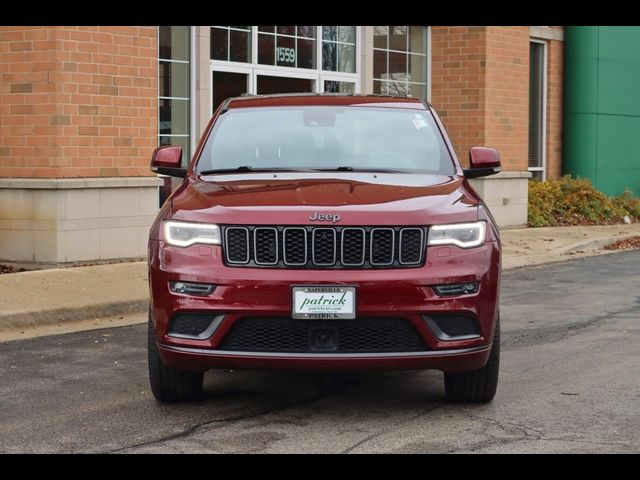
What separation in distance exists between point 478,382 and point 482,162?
1645 millimetres

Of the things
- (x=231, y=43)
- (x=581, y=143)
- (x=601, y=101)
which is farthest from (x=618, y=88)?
(x=231, y=43)

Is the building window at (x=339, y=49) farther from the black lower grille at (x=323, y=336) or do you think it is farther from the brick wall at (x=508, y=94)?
the black lower grille at (x=323, y=336)

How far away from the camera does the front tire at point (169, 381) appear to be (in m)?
6.87

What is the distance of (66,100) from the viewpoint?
13.3 metres

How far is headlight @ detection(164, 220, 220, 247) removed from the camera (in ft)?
21.3

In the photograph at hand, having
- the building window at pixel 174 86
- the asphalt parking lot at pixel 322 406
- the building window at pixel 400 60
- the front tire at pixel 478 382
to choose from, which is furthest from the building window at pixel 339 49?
the front tire at pixel 478 382

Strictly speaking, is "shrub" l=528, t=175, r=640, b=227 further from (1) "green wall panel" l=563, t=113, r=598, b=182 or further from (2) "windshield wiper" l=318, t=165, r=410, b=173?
(2) "windshield wiper" l=318, t=165, r=410, b=173

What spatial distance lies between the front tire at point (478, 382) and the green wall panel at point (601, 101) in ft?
57.1

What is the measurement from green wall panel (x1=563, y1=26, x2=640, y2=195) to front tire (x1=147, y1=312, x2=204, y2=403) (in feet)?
58.6

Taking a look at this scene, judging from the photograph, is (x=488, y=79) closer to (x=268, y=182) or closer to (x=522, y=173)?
(x=522, y=173)

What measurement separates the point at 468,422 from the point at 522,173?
14.6 meters

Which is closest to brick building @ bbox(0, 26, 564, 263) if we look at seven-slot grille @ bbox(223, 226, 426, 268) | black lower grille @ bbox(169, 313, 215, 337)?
black lower grille @ bbox(169, 313, 215, 337)

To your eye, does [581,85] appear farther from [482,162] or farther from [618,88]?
[482,162]
